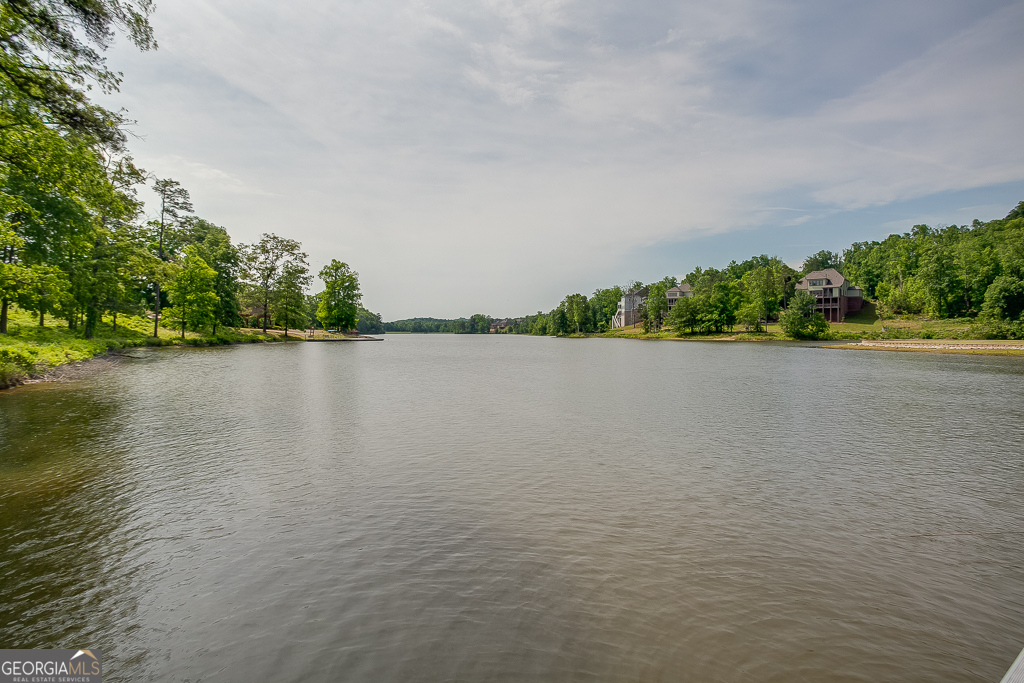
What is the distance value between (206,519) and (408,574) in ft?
13.5

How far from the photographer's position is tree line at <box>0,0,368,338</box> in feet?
41.3

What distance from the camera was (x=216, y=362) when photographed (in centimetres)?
3381

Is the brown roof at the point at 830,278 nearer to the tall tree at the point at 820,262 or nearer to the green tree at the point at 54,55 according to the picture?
the tall tree at the point at 820,262

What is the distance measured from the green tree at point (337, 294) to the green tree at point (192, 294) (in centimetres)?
3181

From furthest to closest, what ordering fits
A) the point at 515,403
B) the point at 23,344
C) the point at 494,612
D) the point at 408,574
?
the point at 23,344, the point at 515,403, the point at 408,574, the point at 494,612

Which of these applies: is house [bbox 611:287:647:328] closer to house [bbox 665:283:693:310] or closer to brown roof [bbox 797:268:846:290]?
house [bbox 665:283:693:310]

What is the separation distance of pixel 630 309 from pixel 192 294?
124665 millimetres

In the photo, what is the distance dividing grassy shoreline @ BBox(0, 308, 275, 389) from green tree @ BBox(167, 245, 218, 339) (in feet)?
7.22

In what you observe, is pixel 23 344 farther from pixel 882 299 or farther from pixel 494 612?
pixel 882 299

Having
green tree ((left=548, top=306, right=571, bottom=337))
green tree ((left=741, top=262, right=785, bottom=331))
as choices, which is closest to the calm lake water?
green tree ((left=741, top=262, right=785, bottom=331))

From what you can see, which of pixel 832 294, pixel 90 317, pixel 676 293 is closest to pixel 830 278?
pixel 832 294

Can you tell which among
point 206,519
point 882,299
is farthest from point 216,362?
point 882,299

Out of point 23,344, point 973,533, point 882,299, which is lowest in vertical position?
point 973,533

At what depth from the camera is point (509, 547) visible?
678 cm
